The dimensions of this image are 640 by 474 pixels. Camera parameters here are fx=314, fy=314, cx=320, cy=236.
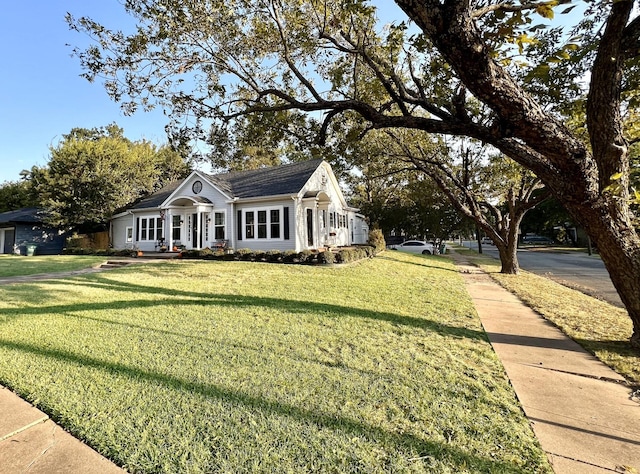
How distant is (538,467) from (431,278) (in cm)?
994

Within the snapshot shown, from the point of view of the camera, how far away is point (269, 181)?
62.3 ft

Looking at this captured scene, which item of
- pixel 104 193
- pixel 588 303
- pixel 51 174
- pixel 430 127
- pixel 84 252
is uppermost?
pixel 51 174

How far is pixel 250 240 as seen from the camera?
57.8 ft

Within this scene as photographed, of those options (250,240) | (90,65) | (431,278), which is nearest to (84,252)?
(250,240)

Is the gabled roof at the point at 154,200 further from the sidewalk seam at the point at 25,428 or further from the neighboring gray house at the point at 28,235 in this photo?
the sidewalk seam at the point at 25,428

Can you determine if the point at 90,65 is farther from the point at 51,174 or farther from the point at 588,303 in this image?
the point at 51,174

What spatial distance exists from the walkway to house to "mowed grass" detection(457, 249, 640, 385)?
27cm

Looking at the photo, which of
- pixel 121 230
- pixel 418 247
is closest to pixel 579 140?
pixel 418 247

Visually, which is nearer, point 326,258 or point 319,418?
point 319,418

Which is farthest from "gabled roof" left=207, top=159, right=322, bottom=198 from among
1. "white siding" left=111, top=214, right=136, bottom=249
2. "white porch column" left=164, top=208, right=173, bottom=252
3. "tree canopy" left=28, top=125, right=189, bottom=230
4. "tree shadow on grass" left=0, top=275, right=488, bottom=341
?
"tree shadow on grass" left=0, top=275, right=488, bottom=341

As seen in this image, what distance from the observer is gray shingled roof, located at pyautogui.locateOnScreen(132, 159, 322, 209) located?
1752 cm

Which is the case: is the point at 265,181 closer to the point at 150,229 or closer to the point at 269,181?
the point at 269,181

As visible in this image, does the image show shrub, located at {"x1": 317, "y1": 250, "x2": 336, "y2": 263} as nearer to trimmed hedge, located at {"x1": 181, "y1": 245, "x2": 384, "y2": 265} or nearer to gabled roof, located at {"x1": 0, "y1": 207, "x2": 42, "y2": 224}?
trimmed hedge, located at {"x1": 181, "y1": 245, "x2": 384, "y2": 265}

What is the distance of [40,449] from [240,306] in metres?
4.26
